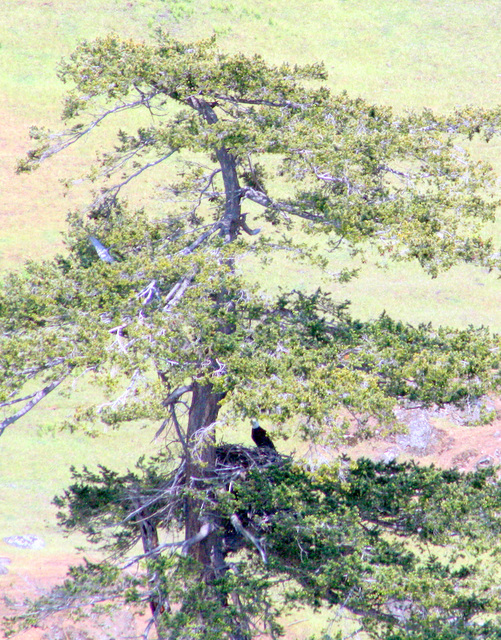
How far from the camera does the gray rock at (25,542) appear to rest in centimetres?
1580

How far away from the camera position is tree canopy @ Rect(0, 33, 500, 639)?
8.27 metres

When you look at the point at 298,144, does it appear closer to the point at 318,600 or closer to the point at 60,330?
the point at 60,330

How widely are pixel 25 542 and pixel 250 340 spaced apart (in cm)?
922

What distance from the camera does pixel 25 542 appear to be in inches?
628

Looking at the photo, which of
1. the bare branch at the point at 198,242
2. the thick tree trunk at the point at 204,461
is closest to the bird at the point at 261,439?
the thick tree trunk at the point at 204,461

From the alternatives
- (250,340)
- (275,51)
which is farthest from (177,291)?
(275,51)

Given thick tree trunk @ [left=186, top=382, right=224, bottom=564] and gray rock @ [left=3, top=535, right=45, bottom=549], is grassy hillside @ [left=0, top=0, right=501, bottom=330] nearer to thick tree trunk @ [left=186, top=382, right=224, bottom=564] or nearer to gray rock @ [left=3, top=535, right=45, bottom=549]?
gray rock @ [left=3, top=535, right=45, bottom=549]

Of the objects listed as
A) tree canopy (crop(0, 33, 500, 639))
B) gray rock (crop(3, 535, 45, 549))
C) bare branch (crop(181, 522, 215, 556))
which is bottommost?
gray rock (crop(3, 535, 45, 549))

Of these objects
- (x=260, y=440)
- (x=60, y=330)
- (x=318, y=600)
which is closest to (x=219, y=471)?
(x=260, y=440)

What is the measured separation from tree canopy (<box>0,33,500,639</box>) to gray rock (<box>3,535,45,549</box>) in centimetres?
504

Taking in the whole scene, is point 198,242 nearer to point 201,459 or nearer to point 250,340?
point 250,340

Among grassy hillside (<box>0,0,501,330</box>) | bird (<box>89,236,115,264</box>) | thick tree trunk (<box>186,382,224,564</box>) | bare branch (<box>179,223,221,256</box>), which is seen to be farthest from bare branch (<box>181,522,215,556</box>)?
grassy hillside (<box>0,0,501,330</box>)

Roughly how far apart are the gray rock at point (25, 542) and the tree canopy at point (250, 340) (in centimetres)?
504

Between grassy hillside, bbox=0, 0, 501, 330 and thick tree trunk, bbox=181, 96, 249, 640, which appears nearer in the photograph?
thick tree trunk, bbox=181, 96, 249, 640
